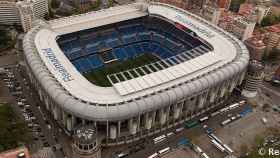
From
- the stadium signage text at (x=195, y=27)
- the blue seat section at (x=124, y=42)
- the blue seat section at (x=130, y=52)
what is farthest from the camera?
the blue seat section at (x=130, y=52)

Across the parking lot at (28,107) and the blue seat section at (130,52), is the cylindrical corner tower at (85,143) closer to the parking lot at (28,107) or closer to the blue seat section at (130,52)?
the parking lot at (28,107)

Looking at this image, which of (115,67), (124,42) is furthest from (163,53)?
(115,67)

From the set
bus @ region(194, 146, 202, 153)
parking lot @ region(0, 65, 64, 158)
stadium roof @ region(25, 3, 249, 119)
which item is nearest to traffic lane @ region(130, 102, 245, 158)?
bus @ region(194, 146, 202, 153)

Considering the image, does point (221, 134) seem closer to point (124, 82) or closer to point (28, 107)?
point (124, 82)

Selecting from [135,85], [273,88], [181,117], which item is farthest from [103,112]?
[273,88]

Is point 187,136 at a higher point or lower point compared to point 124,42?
lower

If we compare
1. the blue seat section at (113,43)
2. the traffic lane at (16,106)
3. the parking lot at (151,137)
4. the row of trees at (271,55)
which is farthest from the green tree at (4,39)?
the row of trees at (271,55)

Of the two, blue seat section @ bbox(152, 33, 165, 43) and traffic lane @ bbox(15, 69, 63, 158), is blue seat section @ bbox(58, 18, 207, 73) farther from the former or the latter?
traffic lane @ bbox(15, 69, 63, 158)
